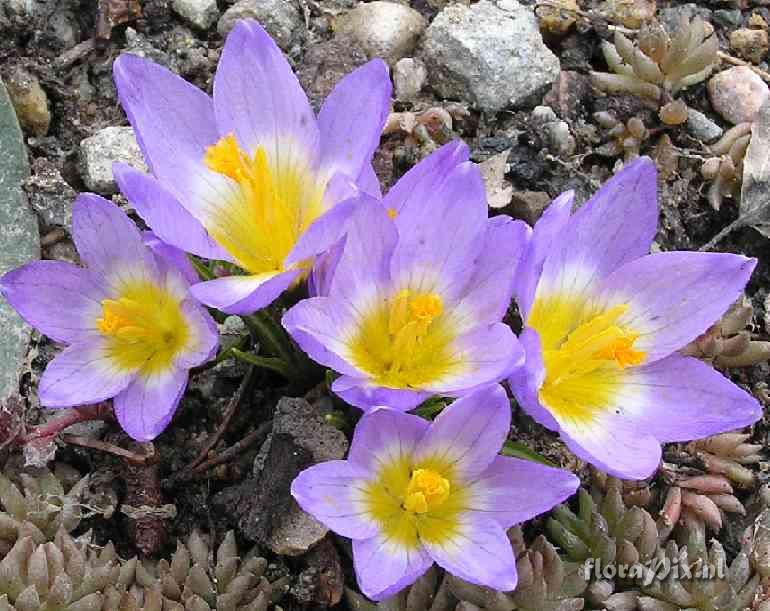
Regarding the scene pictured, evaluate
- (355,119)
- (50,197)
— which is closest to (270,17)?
(50,197)

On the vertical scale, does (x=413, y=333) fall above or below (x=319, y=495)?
above

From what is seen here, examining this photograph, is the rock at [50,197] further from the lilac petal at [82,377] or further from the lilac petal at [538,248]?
the lilac petal at [538,248]

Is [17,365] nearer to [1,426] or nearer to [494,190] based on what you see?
[1,426]

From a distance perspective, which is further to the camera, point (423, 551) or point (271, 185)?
point (271, 185)

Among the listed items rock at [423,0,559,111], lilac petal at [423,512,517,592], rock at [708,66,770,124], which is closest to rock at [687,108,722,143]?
rock at [708,66,770,124]

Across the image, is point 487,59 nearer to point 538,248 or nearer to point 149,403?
point 538,248

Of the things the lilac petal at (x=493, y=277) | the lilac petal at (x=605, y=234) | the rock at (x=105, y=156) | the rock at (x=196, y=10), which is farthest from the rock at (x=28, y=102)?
the lilac petal at (x=605, y=234)

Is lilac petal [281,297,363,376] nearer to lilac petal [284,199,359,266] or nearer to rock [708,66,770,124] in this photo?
lilac petal [284,199,359,266]

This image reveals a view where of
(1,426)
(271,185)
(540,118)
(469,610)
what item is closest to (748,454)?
(469,610)
